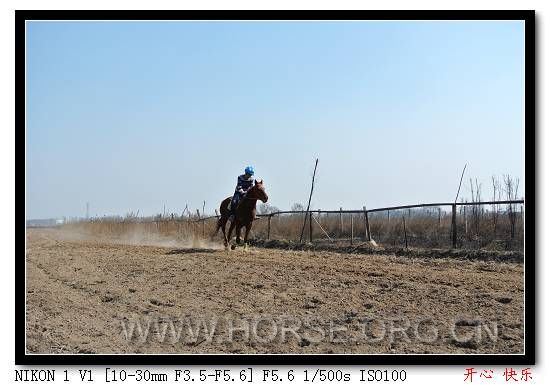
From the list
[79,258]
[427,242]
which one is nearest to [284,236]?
[427,242]

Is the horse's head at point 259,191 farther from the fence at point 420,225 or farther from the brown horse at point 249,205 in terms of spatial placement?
the fence at point 420,225

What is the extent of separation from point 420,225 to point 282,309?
11.5 metres

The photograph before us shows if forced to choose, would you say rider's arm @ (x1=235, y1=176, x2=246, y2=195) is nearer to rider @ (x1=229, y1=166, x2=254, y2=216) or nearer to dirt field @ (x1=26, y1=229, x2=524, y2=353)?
rider @ (x1=229, y1=166, x2=254, y2=216)

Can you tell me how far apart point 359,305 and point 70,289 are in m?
4.43

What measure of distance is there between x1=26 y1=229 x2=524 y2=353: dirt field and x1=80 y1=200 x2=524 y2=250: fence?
4.04 m

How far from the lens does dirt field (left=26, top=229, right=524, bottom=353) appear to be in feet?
18.6

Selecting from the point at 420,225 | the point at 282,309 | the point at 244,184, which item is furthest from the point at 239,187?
the point at 282,309

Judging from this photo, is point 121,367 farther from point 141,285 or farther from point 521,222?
point 521,222

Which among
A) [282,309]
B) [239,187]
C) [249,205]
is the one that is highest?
[239,187]

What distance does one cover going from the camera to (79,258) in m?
13.9

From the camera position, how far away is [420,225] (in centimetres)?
1769

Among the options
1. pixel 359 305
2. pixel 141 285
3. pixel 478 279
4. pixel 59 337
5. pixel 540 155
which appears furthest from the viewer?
pixel 141 285

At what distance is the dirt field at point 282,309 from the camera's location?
5676 millimetres

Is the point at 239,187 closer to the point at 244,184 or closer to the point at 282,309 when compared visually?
the point at 244,184
